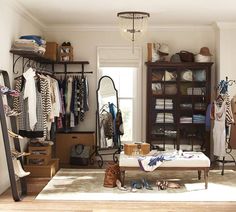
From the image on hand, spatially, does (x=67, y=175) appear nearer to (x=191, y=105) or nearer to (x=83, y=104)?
(x=83, y=104)

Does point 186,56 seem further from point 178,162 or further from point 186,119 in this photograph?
point 178,162

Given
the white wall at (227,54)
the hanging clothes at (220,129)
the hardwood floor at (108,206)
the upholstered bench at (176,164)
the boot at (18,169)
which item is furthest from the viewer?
the white wall at (227,54)

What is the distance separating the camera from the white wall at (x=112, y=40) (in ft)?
24.2

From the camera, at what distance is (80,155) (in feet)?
22.5

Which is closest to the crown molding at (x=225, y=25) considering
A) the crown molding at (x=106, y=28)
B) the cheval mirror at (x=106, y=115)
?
the crown molding at (x=106, y=28)

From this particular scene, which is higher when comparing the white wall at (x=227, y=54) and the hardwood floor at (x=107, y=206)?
the white wall at (x=227, y=54)

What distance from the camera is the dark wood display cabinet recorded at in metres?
7.15

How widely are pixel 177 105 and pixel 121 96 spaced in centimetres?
108

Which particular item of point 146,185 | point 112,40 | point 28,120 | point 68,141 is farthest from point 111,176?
point 112,40

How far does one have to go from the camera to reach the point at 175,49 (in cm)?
739

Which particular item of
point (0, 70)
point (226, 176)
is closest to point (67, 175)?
point (0, 70)

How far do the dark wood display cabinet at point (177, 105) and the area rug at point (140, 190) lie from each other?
1.17 meters

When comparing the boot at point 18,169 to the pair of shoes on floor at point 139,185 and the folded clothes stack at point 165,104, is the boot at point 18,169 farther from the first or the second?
the folded clothes stack at point 165,104

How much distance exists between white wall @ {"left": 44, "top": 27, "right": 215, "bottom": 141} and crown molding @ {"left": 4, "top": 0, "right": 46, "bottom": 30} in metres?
0.57
